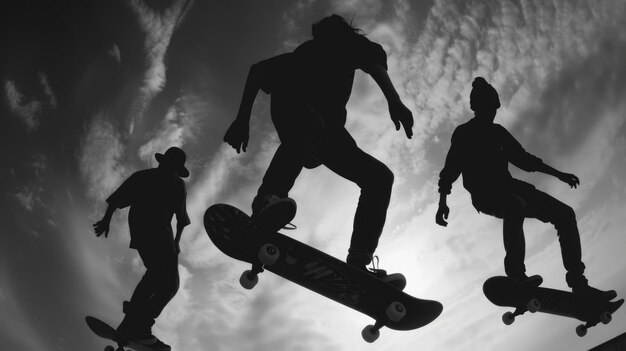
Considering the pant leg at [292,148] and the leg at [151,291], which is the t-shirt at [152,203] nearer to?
the leg at [151,291]

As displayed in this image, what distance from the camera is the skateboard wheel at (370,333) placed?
4.53 m

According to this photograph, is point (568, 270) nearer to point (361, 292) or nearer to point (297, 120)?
point (361, 292)

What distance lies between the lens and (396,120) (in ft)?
14.1

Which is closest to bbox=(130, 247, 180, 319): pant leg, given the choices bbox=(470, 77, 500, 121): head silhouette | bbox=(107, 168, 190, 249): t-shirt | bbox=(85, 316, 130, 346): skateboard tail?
bbox=(107, 168, 190, 249): t-shirt

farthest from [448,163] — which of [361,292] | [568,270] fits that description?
[361,292]

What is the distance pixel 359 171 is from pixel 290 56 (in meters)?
1.51

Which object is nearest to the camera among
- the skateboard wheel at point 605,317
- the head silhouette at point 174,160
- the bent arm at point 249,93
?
the bent arm at point 249,93

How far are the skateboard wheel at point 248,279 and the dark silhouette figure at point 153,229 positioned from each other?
263 cm

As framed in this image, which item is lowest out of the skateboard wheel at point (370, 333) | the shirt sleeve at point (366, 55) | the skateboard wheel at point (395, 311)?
the skateboard wheel at point (370, 333)

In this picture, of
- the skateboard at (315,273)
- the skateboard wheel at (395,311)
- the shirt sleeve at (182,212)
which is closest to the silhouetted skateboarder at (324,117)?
the skateboard at (315,273)

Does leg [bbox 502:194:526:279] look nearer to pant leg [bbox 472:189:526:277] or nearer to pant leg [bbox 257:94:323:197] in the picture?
pant leg [bbox 472:189:526:277]

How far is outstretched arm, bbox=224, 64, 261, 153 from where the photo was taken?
4.65 meters

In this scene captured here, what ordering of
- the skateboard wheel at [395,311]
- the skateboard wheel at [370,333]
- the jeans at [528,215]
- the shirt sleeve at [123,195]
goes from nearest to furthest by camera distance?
the skateboard wheel at [395,311], the skateboard wheel at [370,333], the jeans at [528,215], the shirt sleeve at [123,195]

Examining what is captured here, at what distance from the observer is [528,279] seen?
6.23 metres
